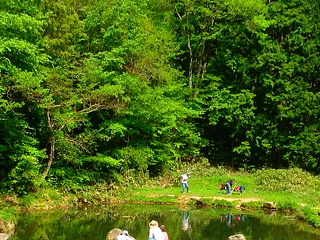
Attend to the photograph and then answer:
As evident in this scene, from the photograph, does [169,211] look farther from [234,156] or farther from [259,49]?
[259,49]

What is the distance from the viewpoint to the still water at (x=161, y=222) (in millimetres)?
17031

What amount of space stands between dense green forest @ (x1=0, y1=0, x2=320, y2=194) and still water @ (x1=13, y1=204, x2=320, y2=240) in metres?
3.14

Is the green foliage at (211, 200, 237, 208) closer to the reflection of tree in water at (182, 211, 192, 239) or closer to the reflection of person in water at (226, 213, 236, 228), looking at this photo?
the reflection of person in water at (226, 213, 236, 228)

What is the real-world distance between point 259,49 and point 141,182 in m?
16.1

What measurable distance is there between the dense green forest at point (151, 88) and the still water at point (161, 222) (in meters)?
3.14

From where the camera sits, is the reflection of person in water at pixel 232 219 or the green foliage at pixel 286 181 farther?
the green foliage at pixel 286 181

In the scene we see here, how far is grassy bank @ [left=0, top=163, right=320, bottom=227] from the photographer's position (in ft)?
72.9

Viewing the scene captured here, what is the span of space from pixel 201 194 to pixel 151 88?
854 centimetres

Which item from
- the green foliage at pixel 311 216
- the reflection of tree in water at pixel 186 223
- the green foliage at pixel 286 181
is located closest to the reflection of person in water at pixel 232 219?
the reflection of tree in water at pixel 186 223

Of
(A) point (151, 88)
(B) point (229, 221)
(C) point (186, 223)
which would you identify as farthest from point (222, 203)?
(A) point (151, 88)

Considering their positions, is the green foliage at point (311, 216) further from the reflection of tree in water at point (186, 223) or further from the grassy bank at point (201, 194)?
the reflection of tree in water at point (186, 223)

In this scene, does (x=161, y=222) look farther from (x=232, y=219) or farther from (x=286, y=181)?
(x=286, y=181)

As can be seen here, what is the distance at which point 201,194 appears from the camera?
2561 centimetres

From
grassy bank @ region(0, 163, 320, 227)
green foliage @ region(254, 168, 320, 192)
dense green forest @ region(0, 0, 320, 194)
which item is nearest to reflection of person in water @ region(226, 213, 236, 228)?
grassy bank @ region(0, 163, 320, 227)
